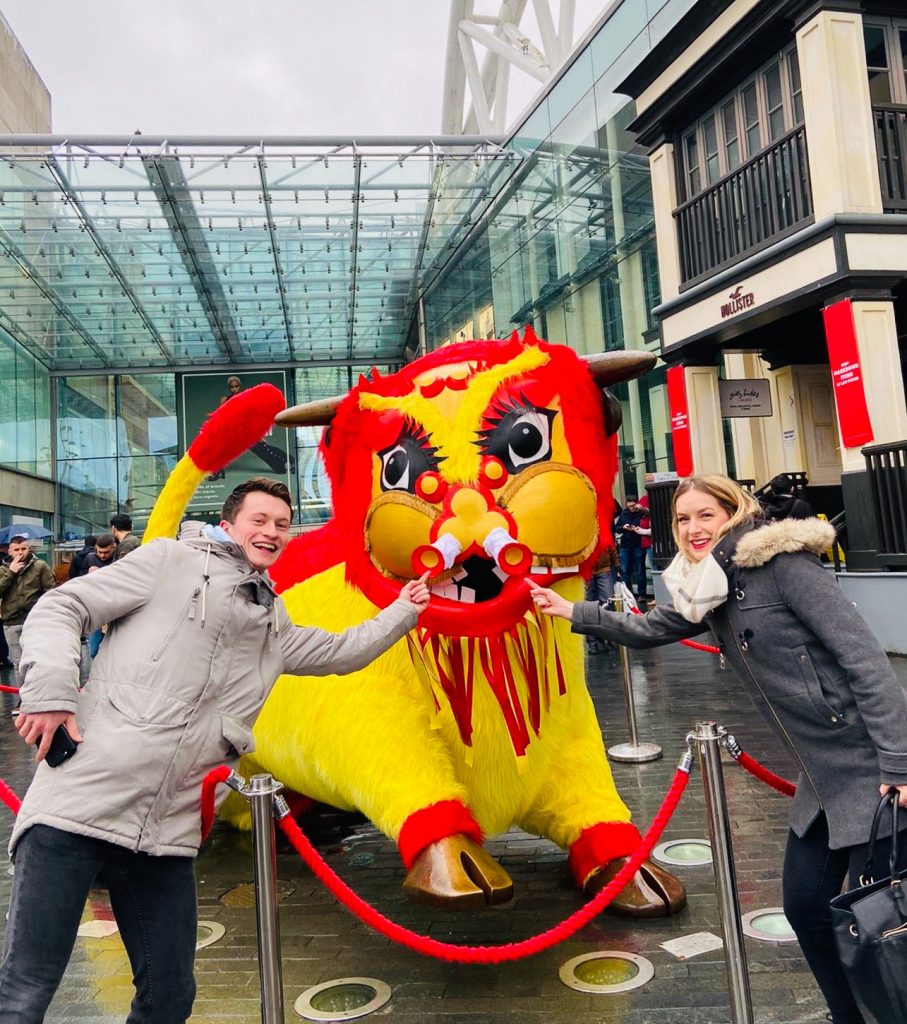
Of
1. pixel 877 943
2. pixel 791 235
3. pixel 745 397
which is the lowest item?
pixel 877 943

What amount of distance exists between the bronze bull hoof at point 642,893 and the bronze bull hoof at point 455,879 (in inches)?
15.4

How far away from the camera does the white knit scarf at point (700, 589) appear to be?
2.08m

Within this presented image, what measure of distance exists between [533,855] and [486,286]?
16.3 metres

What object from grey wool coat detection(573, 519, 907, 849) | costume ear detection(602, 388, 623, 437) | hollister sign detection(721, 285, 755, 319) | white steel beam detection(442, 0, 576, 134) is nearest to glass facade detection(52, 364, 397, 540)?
white steel beam detection(442, 0, 576, 134)

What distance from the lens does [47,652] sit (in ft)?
5.86

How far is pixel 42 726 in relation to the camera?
5.72 ft

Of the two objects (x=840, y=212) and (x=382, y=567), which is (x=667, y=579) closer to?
(x=382, y=567)

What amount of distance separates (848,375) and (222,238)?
46.5ft

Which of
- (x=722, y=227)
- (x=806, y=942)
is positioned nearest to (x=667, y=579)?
(x=806, y=942)

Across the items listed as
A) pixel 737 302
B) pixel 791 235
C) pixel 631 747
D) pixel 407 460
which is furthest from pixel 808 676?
pixel 737 302

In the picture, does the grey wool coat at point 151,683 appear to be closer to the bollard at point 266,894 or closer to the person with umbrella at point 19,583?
the bollard at point 266,894

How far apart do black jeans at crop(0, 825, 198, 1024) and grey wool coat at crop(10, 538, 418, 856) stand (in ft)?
0.22

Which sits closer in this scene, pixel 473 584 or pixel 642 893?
pixel 473 584

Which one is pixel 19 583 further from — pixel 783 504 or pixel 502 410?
pixel 783 504
